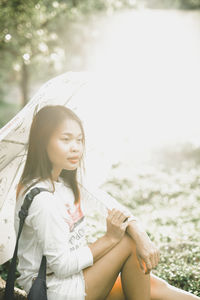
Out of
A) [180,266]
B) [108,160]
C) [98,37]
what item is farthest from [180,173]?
[98,37]

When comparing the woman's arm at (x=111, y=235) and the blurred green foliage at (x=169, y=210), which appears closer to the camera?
the woman's arm at (x=111, y=235)

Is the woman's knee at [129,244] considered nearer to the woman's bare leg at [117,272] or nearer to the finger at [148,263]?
the woman's bare leg at [117,272]

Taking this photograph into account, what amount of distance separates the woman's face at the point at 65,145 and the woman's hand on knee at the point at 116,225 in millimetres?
443

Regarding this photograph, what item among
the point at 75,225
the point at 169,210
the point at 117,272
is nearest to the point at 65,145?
the point at 75,225

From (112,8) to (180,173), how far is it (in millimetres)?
5409

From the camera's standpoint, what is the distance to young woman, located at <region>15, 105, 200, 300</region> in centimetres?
190

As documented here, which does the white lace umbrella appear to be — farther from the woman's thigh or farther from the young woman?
the woman's thigh

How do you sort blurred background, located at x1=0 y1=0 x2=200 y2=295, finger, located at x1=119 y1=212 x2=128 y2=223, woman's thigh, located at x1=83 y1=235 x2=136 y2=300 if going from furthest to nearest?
blurred background, located at x1=0 y1=0 x2=200 y2=295
finger, located at x1=119 y1=212 x2=128 y2=223
woman's thigh, located at x1=83 y1=235 x2=136 y2=300

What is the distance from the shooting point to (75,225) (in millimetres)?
2199

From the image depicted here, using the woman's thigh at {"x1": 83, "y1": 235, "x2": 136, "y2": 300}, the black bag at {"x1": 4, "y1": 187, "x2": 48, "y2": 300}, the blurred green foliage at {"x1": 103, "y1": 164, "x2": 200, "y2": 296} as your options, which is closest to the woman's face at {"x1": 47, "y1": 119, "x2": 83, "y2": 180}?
the black bag at {"x1": 4, "y1": 187, "x2": 48, "y2": 300}

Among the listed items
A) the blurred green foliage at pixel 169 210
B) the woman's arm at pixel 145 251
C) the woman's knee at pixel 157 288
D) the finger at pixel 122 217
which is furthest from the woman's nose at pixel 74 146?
the blurred green foliage at pixel 169 210

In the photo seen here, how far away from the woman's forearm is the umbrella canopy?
74 cm

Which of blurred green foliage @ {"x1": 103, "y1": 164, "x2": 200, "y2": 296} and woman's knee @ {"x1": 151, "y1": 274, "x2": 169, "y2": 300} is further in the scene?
blurred green foliage @ {"x1": 103, "y1": 164, "x2": 200, "y2": 296}

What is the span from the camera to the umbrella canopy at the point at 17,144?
2.07m
